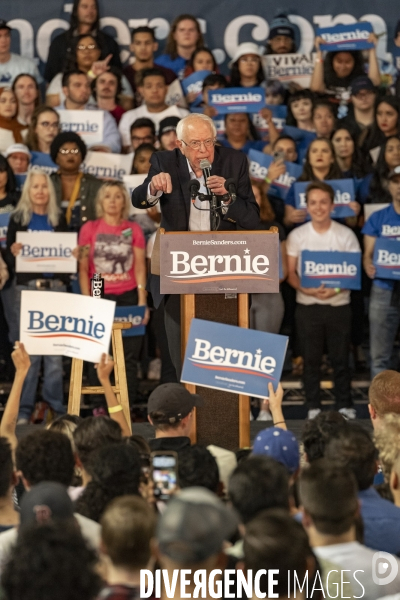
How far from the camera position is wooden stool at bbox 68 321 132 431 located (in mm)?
4980

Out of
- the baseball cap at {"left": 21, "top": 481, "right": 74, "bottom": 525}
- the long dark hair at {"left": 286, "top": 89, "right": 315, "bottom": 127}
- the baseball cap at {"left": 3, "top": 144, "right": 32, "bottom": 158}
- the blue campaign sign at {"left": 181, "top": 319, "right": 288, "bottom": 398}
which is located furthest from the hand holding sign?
the long dark hair at {"left": 286, "top": 89, "right": 315, "bottom": 127}

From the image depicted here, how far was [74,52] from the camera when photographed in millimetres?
8742

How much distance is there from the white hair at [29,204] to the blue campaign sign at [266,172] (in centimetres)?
154

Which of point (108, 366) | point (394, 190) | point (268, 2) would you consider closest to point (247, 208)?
point (108, 366)

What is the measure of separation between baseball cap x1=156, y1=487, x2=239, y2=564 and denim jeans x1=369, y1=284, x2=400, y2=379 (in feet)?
16.3

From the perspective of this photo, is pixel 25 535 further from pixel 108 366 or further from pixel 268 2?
pixel 268 2

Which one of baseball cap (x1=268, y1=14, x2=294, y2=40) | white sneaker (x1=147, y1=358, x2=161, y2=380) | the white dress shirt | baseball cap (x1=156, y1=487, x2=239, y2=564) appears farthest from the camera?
baseball cap (x1=268, y1=14, x2=294, y2=40)

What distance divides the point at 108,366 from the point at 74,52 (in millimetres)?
4960

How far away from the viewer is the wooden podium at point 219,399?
4.39 m

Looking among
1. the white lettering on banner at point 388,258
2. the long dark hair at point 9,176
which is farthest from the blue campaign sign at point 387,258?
the long dark hair at point 9,176

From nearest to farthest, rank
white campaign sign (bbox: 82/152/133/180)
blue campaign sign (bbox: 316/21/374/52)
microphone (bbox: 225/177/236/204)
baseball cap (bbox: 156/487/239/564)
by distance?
baseball cap (bbox: 156/487/239/564)
microphone (bbox: 225/177/236/204)
white campaign sign (bbox: 82/152/133/180)
blue campaign sign (bbox: 316/21/374/52)

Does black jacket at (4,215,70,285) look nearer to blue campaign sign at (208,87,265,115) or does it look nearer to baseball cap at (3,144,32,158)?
baseball cap at (3,144,32,158)

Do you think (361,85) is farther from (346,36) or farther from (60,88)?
(60,88)

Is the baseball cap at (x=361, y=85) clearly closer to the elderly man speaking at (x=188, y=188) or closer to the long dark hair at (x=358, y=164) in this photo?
the long dark hair at (x=358, y=164)
